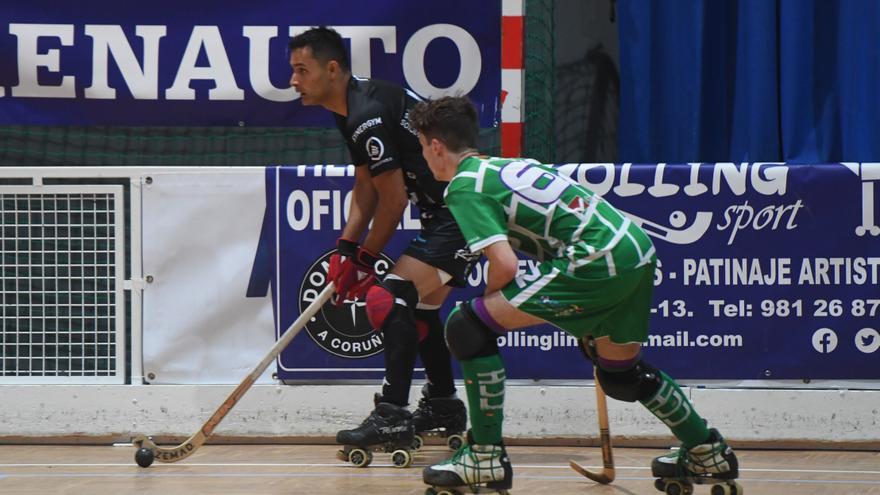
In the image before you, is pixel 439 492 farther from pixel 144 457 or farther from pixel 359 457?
pixel 144 457

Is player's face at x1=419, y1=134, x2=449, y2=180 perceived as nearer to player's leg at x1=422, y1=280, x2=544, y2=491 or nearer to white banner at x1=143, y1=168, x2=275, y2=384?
player's leg at x1=422, y1=280, x2=544, y2=491

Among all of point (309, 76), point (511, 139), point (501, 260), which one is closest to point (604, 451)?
point (501, 260)

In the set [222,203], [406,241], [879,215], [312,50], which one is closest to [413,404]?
[406,241]

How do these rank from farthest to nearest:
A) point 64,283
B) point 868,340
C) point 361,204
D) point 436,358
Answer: point 64,283 < point 868,340 < point 436,358 < point 361,204

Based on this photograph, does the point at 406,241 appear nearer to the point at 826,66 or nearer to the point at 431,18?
the point at 431,18

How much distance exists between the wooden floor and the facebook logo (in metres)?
0.50

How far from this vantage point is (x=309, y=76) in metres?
6.16

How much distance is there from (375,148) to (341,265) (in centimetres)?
54

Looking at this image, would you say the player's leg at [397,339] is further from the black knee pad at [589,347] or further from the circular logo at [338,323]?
the black knee pad at [589,347]

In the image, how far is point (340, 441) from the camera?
593 centimetres

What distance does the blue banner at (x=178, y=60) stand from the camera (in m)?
7.52

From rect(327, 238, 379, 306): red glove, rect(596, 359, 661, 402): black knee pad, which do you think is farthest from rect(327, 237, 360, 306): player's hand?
rect(596, 359, 661, 402): black knee pad

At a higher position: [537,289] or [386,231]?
[386,231]

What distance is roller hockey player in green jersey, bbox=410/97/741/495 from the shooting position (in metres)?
4.84
